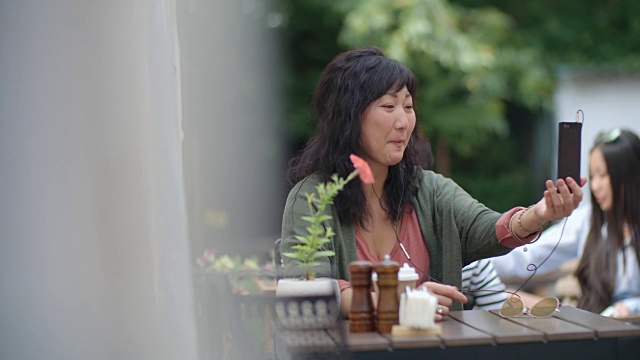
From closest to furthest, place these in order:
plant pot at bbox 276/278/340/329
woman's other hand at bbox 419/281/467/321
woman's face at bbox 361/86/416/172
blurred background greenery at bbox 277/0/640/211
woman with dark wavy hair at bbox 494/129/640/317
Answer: plant pot at bbox 276/278/340/329 → woman's other hand at bbox 419/281/467/321 → woman's face at bbox 361/86/416/172 → woman with dark wavy hair at bbox 494/129/640/317 → blurred background greenery at bbox 277/0/640/211

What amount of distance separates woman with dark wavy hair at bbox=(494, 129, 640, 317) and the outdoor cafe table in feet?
5.31

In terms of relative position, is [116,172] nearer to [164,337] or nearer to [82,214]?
[82,214]

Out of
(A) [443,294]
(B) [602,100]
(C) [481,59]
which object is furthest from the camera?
(C) [481,59]

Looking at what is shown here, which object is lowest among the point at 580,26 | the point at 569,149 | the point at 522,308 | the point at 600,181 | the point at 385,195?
the point at 522,308

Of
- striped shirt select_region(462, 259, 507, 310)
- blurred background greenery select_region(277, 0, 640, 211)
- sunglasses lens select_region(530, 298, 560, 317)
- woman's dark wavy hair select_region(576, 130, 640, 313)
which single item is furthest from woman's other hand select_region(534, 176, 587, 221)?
blurred background greenery select_region(277, 0, 640, 211)

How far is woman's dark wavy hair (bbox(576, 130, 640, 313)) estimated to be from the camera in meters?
3.72

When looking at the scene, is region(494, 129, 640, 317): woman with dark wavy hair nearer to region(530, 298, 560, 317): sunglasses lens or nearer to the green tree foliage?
region(530, 298, 560, 317): sunglasses lens

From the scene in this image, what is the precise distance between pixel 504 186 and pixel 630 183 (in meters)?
7.94

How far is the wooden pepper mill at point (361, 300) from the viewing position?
2039 mm

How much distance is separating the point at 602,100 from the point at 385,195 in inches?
218

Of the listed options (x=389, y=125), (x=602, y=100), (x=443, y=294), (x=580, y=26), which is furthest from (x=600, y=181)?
(x=580, y=26)

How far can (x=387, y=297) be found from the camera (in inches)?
80.0

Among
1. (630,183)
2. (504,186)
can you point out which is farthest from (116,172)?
(504,186)

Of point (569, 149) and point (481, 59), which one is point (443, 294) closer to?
point (569, 149)
